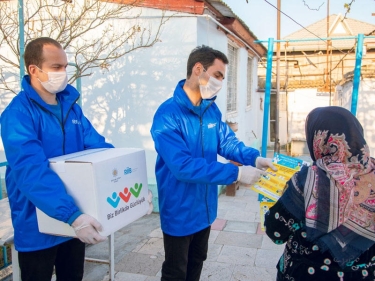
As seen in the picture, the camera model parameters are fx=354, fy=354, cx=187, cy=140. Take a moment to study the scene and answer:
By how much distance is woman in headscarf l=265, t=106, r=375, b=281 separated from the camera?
1479 mm

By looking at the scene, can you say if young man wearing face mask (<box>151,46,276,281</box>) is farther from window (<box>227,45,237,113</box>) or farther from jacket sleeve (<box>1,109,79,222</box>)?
window (<box>227,45,237,113</box>)

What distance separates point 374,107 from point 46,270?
9.43 m

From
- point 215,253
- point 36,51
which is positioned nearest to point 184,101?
point 36,51

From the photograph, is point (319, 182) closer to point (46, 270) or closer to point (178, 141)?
point (178, 141)

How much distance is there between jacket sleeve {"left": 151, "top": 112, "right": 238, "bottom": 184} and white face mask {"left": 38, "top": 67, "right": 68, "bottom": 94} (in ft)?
1.93

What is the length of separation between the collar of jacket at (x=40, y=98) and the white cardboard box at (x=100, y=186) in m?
0.33

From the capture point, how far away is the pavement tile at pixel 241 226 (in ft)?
14.9

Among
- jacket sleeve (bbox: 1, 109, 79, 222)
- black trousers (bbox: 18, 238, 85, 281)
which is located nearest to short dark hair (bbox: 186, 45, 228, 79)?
jacket sleeve (bbox: 1, 109, 79, 222)

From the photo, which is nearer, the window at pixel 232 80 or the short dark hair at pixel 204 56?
the short dark hair at pixel 204 56

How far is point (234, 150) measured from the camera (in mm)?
2475

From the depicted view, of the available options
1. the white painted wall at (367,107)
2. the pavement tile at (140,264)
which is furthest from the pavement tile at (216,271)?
the white painted wall at (367,107)

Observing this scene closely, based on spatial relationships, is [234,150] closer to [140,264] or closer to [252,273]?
[252,273]

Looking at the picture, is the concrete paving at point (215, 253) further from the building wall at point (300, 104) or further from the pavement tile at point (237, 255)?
the building wall at point (300, 104)

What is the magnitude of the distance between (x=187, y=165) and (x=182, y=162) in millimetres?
33
